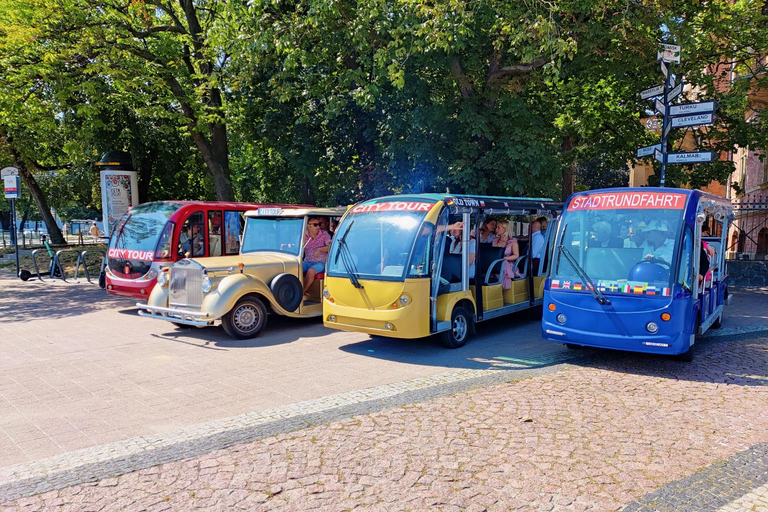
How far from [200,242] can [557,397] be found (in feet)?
26.6

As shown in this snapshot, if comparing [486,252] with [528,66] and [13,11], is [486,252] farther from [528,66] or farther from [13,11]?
[13,11]

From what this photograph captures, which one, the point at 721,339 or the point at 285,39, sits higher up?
the point at 285,39

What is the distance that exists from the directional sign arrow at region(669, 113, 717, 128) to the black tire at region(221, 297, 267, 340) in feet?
27.8

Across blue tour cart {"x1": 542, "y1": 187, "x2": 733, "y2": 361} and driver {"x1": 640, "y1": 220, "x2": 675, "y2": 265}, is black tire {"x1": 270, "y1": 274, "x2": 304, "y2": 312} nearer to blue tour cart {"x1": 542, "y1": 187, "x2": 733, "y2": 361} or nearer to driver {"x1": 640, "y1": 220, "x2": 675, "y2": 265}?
blue tour cart {"x1": 542, "y1": 187, "x2": 733, "y2": 361}

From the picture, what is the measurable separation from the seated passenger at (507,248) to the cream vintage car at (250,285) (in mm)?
3139

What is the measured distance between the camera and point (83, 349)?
27.3 feet

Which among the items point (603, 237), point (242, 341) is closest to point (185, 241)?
point (242, 341)

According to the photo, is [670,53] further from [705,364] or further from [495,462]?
[495,462]

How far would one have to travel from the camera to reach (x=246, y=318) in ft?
30.2

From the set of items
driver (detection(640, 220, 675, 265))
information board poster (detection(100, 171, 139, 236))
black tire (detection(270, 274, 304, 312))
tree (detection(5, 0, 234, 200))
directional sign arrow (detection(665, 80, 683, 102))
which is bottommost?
black tire (detection(270, 274, 304, 312))

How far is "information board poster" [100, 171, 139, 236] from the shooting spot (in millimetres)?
18516

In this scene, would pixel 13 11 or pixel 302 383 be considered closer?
pixel 302 383

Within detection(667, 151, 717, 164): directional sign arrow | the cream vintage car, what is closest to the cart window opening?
detection(667, 151, 717, 164): directional sign arrow

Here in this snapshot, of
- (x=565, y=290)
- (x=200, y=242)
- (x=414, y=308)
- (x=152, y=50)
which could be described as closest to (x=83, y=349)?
(x=200, y=242)
